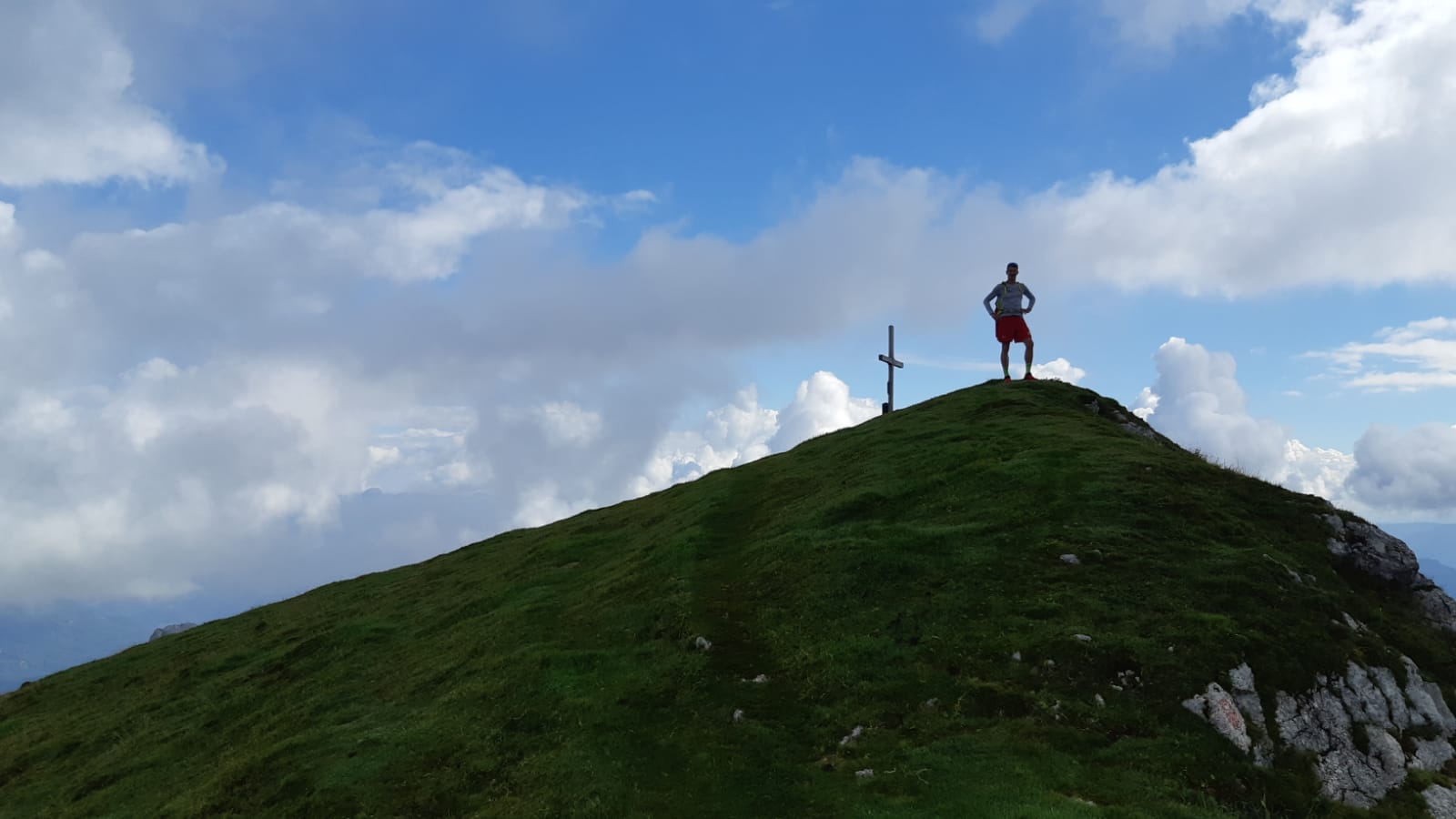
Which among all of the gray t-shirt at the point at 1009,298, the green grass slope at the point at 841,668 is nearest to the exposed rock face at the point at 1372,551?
the green grass slope at the point at 841,668

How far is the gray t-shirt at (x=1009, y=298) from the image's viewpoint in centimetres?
5044

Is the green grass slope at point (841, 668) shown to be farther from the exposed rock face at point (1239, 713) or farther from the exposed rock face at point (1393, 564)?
the exposed rock face at point (1393, 564)

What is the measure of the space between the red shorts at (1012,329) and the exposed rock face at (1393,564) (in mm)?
23878

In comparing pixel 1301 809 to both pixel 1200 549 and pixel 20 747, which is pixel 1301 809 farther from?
pixel 20 747

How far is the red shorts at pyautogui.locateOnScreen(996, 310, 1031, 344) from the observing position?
51.7m

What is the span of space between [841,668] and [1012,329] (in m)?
33.0

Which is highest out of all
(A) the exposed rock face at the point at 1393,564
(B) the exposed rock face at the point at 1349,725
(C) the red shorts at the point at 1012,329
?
(C) the red shorts at the point at 1012,329

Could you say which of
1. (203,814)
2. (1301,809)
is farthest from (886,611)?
(203,814)

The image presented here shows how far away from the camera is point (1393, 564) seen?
28.7m

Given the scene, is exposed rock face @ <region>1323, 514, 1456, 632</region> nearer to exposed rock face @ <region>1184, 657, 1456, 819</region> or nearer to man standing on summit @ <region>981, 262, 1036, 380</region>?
exposed rock face @ <region>1184, 657, 1456, 819</region>

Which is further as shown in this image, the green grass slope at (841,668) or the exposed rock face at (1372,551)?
the exposed rock face at (1372,551)

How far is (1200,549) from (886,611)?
430 inches

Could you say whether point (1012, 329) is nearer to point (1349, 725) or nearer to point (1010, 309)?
point (1010, 309)

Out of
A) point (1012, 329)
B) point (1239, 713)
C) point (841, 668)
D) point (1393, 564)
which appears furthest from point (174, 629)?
point (1393, 564)
